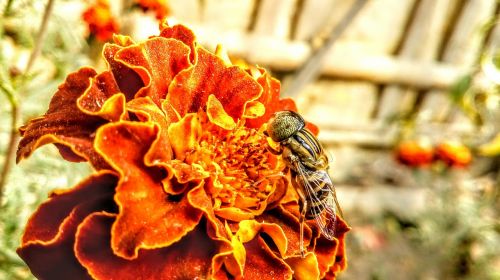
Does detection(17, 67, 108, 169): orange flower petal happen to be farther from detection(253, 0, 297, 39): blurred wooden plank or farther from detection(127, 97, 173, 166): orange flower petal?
detection(253, 0, 297, 39): blurred wooden plank

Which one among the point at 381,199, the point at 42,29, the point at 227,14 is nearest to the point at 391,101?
the point at 381,199

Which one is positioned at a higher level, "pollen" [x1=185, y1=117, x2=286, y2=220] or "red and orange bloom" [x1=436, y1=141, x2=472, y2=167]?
"pollen" [x1=185, y1=117, x2=286, y2=220]

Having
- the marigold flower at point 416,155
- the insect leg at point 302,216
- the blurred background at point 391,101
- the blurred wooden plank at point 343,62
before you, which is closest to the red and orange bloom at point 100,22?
the blurred background at point 391,101

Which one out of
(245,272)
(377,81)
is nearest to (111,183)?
(245,272)

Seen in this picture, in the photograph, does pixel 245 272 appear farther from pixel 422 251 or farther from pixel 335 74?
pixel 422 251

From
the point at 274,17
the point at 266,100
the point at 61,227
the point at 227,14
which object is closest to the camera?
the point at 61,227

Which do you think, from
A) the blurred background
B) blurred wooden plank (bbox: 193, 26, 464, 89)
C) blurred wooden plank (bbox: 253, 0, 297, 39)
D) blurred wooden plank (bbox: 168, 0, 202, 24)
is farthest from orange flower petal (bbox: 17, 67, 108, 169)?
blurred wooden plank (bbox: 253, 0, 297, 39)

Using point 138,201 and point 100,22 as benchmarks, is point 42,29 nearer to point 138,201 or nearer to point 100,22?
point 138,201
